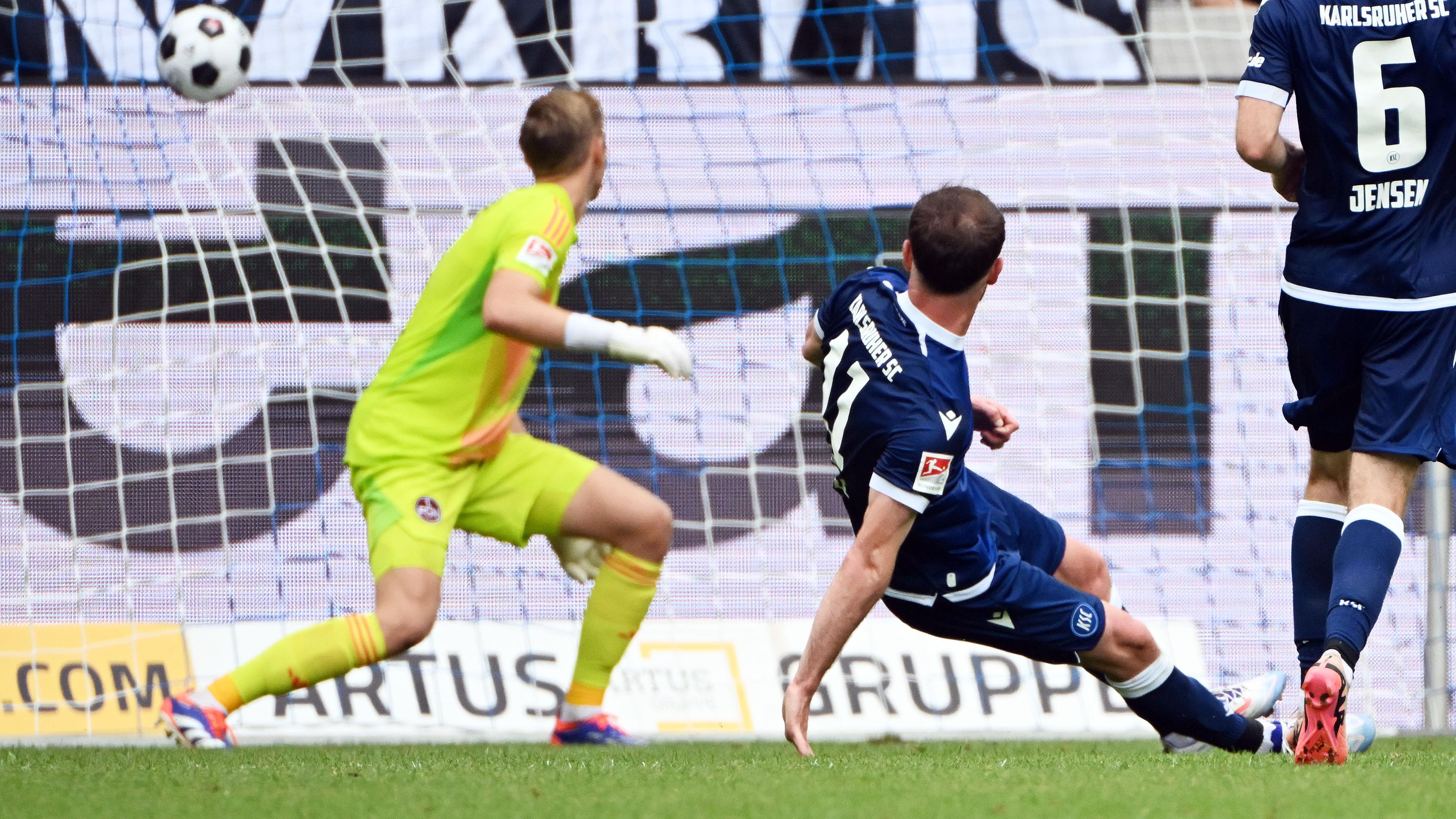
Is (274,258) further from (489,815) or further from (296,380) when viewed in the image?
(489,815)

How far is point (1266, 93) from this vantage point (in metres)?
3.18

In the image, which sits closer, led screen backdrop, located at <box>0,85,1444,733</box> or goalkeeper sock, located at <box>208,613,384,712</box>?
goalkeeper sock, located at <box>208,613,384,712</box>

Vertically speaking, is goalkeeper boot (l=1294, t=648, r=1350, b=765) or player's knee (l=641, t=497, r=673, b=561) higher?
player's knee (l=641, t=497, r=673, b=561)

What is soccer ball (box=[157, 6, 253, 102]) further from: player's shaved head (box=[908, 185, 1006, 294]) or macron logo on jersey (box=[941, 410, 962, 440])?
macron logo on jersey (box=[941, 410, 962, 440])

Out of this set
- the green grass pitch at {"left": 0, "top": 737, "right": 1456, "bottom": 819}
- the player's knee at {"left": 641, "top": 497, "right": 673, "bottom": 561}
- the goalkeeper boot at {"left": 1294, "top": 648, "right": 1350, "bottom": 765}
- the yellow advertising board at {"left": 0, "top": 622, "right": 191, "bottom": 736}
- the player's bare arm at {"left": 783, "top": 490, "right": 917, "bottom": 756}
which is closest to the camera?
the green grass pitch at {"left": 0, "top": 737, "right": 1456, "bottom": 819}

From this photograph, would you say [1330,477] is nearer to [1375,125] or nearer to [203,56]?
[1375,125]

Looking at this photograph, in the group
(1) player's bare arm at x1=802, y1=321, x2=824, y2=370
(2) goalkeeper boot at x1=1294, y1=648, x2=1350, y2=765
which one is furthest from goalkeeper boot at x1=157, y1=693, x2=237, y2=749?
(2) goalkeeper boot at x1=1294, y1=648, x2=1350, y2=765

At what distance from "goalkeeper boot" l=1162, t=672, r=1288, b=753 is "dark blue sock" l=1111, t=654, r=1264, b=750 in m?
0.07

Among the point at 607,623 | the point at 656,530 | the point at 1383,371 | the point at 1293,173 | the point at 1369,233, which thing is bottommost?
the point at 607,623

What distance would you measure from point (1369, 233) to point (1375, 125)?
0.22m

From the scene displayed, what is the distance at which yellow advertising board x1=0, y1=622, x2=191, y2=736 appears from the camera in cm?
469

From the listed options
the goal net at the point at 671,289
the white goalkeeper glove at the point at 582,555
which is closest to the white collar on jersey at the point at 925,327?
the white goalkeeper glove at the point at 582,555

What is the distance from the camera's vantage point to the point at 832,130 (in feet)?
17.7

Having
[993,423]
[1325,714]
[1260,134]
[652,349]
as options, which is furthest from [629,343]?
[1325,714]
